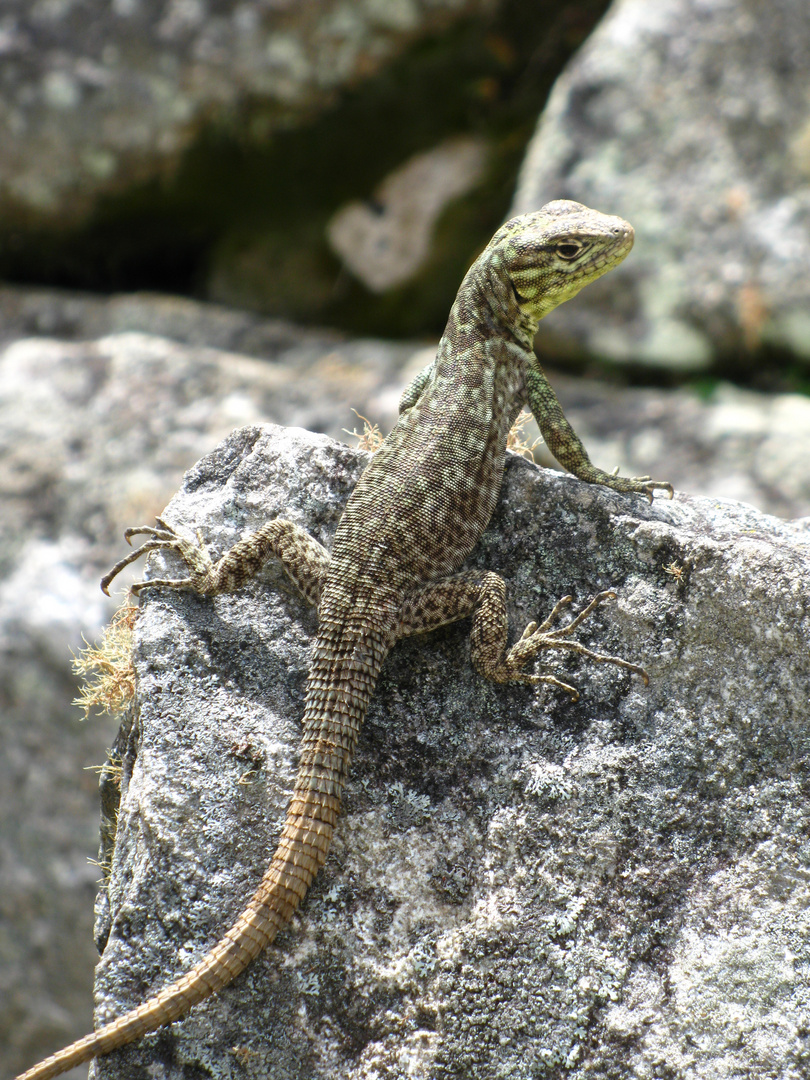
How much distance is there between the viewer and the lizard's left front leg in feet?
11.6

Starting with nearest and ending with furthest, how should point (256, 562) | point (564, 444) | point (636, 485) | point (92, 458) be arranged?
point (256, 562) → point (636, 485) → point (564, 444) → point (92, 458)

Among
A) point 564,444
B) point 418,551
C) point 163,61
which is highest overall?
point 163,61

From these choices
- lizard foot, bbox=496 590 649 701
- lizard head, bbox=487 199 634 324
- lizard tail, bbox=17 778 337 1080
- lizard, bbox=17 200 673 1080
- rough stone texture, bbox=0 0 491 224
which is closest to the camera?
lizard tail, bbox=17 778 337 1080

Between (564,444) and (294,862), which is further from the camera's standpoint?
(564,444)

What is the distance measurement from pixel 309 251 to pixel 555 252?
197 inches

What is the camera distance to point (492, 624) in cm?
359

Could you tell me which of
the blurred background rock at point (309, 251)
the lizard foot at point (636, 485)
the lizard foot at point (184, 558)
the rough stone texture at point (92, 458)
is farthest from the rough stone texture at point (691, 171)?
the lizard foot at point (184, 558)

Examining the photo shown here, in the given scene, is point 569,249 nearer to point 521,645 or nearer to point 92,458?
point 521,645

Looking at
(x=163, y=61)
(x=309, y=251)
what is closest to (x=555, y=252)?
(x=309, y=251)

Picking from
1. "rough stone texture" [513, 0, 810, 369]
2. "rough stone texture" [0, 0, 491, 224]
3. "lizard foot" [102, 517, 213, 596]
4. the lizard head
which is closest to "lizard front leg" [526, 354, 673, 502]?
the lizard head

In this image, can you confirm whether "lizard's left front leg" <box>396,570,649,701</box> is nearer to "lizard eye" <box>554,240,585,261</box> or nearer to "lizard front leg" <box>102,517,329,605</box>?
"lizard front leg" <box>102,517,329,605</box>

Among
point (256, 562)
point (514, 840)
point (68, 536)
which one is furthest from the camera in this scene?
point (68, 536)

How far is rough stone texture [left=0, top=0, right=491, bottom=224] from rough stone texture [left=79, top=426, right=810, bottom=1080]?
5848mm

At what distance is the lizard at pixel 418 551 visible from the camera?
312 centimetres
